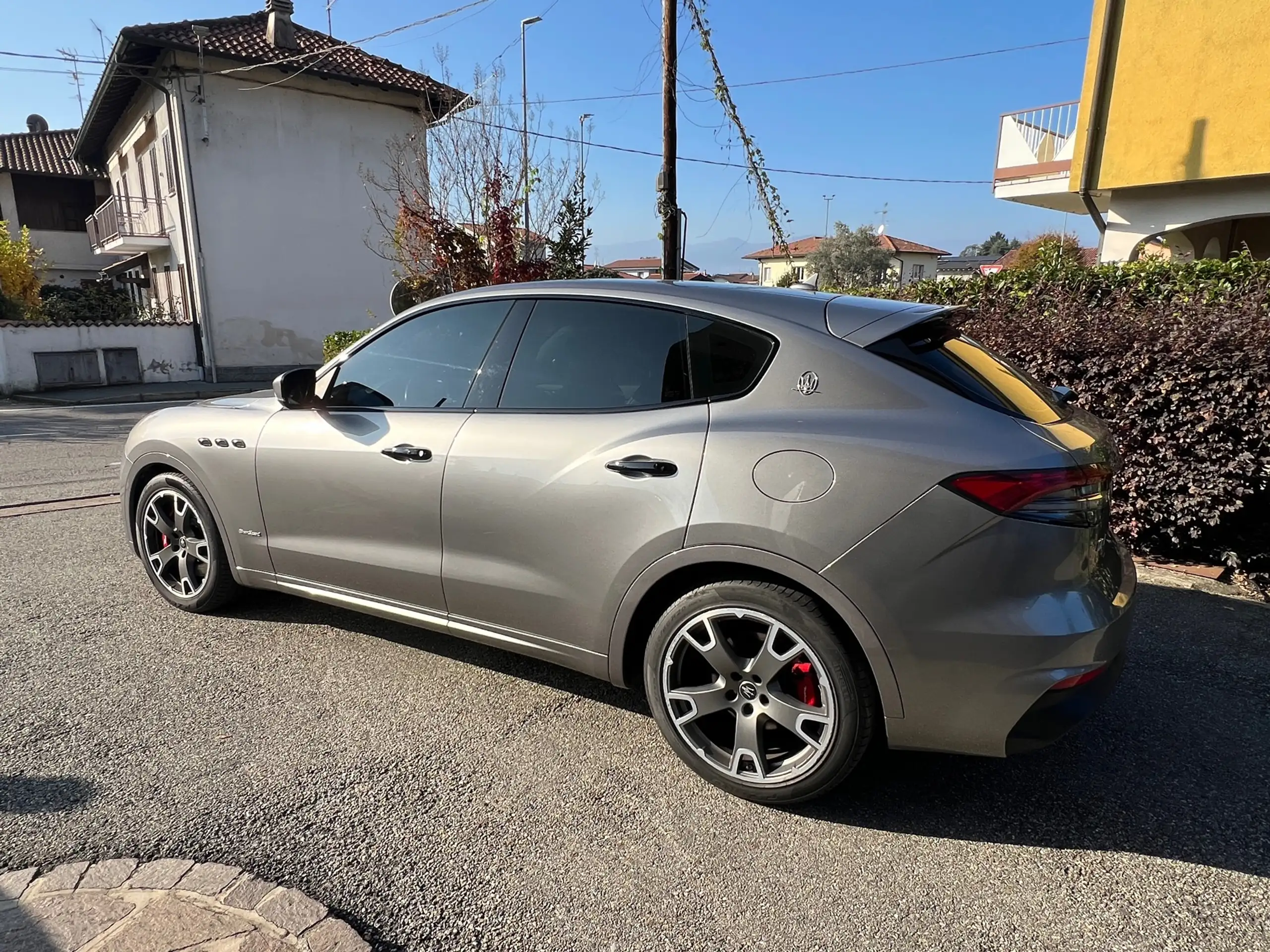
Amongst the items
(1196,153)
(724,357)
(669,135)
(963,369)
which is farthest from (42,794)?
(1196,153)

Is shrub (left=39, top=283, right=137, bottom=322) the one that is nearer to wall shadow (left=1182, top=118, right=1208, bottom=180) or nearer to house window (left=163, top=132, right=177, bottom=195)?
house window (left=163, top=132, right=177, bottom=195)

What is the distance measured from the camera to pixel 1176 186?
11695 millimetres

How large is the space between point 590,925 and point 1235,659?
329cm

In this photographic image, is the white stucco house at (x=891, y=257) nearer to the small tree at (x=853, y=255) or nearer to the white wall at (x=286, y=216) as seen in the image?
the small tree at (x=853, y=255)

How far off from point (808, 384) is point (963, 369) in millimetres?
515

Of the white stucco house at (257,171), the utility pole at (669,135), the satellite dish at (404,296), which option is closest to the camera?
the utility pole at (669,135)

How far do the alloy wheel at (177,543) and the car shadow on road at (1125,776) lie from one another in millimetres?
1180

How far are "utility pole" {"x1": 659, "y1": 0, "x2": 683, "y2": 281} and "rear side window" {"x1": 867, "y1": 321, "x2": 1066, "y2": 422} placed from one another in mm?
7066

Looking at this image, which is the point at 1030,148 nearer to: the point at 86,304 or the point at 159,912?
the point at 159,912

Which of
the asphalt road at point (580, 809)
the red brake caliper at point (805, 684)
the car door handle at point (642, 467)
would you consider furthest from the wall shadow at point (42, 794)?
the red brake caliper at point (805, 684)

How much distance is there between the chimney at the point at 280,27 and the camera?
64.8 ft

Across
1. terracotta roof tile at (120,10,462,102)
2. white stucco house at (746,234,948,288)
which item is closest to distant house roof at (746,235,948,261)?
white stucco house at (746,234,948,288)

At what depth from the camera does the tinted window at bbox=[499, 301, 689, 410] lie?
278cm

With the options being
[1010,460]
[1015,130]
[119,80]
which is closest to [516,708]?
[1010,460]
